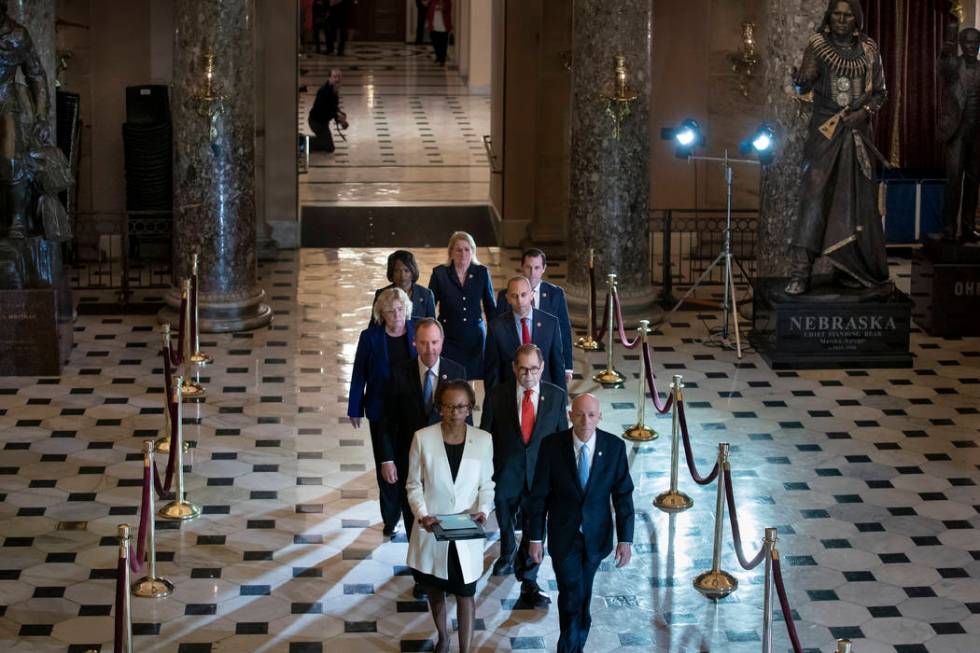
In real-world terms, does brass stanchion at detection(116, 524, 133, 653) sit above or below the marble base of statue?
below

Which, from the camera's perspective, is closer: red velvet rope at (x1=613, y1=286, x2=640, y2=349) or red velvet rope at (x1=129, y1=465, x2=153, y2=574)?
red velvet rope at (x1=129, y1=465, x2=153, y2=574)

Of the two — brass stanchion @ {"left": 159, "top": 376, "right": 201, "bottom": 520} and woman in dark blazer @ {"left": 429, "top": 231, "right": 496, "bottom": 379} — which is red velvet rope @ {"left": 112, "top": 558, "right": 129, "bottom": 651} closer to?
brass stanchion @ {"left": 159, "top": 376, "right": 201, "bottom": 520}

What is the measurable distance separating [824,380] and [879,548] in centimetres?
342

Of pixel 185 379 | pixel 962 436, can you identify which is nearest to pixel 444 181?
pixel 185 379

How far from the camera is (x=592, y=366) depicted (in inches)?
524

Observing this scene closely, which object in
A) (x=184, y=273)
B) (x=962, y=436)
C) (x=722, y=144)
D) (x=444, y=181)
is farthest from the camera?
(x=444, y=181)

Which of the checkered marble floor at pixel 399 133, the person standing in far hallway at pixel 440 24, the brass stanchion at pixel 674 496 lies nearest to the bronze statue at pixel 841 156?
the brass stanchion at pixel 674 496

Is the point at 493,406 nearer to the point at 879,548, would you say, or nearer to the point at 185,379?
the point at 879,548

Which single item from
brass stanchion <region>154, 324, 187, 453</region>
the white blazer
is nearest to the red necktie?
the white blazer

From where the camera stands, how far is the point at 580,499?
25.2 feet

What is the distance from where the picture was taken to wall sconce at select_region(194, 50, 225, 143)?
45.0 ft

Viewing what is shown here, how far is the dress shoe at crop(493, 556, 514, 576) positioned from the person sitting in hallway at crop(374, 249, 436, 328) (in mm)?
1409

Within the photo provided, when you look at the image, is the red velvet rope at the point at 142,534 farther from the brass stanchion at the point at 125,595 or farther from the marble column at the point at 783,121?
the marble column at the point at 783,121

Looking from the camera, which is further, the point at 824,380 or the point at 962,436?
the point at 824,380
